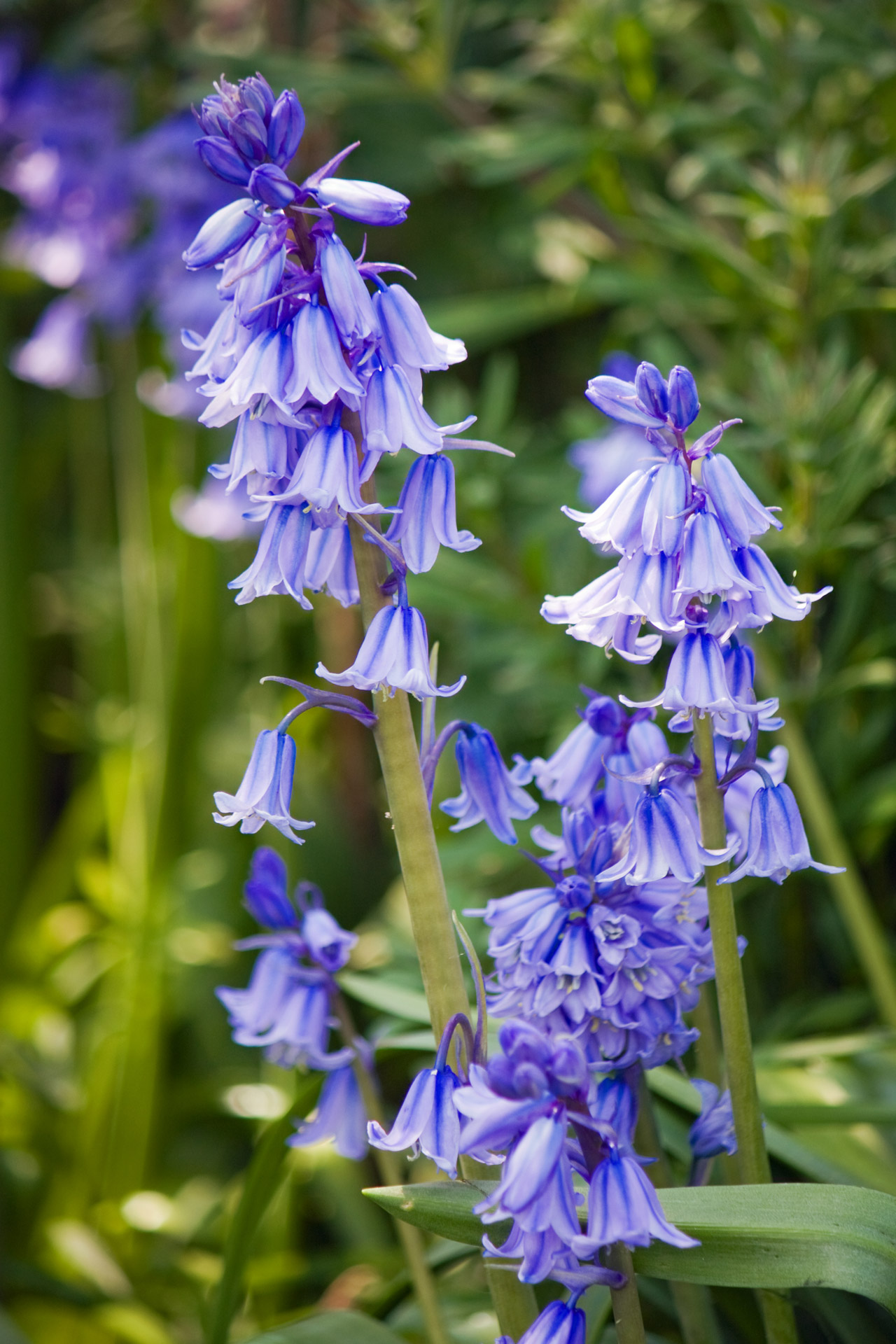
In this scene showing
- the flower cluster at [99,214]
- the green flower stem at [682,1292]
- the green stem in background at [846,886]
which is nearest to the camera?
the green flower stem at [682,1292]

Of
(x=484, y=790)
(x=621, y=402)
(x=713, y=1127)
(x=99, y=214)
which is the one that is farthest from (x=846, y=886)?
(x=99, y=214)

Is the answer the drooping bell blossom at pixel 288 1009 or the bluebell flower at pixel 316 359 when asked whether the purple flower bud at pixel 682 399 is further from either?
the drooping bell blossom at pixel 288 1009

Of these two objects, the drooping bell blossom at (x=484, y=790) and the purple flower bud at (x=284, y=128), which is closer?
the purple flower bud at (x=284, y=128)

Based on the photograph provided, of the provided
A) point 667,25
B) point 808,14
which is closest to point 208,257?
point 808,14

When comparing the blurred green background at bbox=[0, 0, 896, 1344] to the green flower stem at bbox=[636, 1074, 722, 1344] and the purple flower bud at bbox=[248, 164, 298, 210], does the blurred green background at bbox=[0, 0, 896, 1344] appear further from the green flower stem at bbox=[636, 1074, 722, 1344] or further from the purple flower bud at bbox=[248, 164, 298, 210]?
the purple flower bud at bbox=[248, 164, 298, 210]

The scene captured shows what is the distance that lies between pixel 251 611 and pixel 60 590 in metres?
0.97

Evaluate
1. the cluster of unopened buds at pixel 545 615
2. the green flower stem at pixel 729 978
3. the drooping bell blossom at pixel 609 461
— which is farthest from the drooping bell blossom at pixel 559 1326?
the drooping bell blossom at pixel 609 461

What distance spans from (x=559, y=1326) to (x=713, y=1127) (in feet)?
0.58

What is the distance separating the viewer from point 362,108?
2.15 meters

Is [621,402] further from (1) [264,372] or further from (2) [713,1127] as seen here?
(2) [713,1127]

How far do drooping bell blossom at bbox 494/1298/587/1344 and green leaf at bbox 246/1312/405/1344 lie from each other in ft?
0.85

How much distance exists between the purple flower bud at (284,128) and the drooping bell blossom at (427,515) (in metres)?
0.18

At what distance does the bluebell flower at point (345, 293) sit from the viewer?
0.61 m

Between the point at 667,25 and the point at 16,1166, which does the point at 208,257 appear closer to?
the point at 667,25
